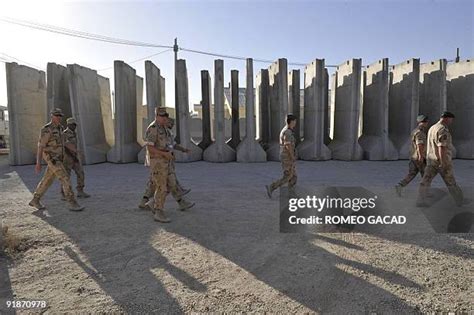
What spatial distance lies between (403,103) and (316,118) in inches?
146

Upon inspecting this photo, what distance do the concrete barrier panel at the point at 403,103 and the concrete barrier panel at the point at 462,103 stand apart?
2283 millimetres

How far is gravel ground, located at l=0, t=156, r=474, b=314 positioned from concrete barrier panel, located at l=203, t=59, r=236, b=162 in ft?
22.4

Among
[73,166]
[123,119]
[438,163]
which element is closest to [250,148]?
[123,119]

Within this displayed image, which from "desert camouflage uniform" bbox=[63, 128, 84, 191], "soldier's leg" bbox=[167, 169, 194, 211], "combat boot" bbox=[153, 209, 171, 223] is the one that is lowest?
"combat boot" bbox=[153, 209, 171, 223]

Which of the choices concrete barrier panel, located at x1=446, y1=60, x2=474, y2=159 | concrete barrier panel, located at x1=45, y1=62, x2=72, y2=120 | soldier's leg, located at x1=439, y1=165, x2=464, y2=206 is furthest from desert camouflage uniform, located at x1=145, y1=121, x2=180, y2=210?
concrete barrier panel, located at x1=446, y1=60, x2=474, y2=159

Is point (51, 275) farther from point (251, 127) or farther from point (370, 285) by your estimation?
point (251, 127)

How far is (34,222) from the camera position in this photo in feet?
15.5

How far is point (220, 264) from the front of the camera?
10.9ft

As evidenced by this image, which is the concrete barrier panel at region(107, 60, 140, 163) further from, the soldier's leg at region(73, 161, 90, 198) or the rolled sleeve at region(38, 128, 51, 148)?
the rolled sleeve at region(38, 128, 51, 148)

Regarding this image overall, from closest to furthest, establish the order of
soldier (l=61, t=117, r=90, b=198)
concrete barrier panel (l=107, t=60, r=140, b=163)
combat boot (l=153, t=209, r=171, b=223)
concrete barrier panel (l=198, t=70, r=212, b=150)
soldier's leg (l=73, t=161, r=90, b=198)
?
combat boot (l=153, t=209, r=171, b=223)
soldier (l=61, t=117, r=90, b=198)
soldier's leg (l=73, t=161, r=90, b=198)
concrete barrier panel (l=107, t=60, r=140, b=163)
concrete barrier panel (l=198, t=70, r=212, b=150)

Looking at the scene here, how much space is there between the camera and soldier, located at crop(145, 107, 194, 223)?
458 centimetres

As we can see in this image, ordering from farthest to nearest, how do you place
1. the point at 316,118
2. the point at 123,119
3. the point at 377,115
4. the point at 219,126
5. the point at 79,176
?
the point at 377,115, the point at 316,118, the point at 219,126, the point at 123,119, the point at 79,176

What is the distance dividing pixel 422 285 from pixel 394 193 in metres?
4.03

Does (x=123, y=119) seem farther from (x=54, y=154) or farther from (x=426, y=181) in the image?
(x=426, y=181)
